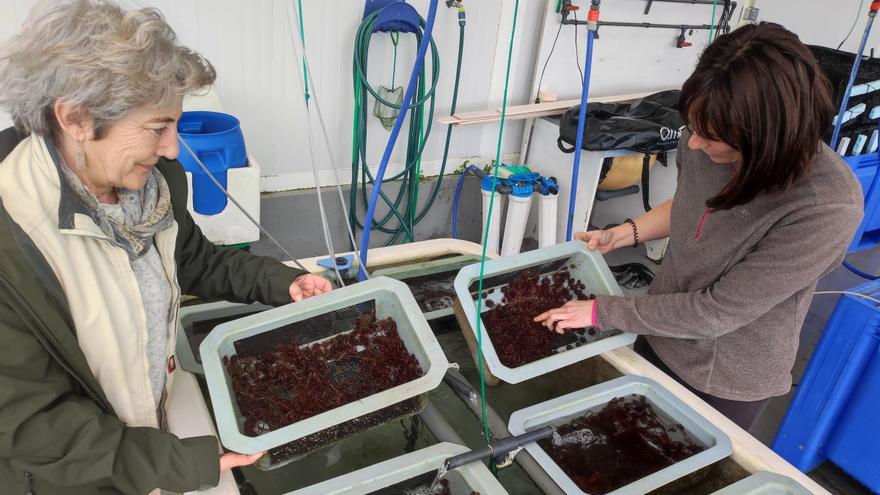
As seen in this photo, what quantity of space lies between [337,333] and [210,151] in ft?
3.85

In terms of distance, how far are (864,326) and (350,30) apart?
2501 mm

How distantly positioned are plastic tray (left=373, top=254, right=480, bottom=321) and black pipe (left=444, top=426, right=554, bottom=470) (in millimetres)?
565

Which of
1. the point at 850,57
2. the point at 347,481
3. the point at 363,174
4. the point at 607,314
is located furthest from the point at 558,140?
the point at 347,481

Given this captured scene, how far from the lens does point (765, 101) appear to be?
1.07 metres

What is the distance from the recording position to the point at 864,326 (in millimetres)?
1929

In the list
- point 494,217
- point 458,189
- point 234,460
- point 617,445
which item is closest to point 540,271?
point 617,445

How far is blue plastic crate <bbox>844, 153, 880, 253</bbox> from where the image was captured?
329 cm

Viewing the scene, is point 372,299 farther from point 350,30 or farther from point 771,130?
point 350,30

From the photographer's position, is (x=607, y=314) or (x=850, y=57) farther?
(x=850, y=57)

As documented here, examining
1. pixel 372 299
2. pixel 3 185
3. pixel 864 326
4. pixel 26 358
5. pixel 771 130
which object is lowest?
pixel 864 326

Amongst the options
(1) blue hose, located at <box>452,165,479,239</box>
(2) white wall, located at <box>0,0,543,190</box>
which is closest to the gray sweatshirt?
(2) white wall, located at <box>0,0,543,190</box>

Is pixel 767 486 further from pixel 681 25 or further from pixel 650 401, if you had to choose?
pixel 681 25

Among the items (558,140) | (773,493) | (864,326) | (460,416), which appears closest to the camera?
(773,493)

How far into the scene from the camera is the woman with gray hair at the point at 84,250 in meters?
0.86
